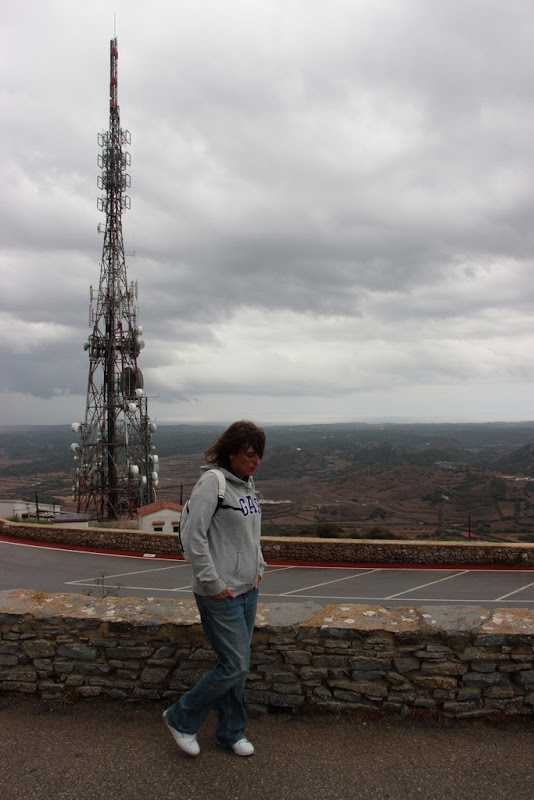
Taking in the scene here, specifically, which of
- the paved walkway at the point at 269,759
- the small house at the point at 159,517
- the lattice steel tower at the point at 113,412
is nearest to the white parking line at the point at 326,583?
the paved walkway at the point at 269,759

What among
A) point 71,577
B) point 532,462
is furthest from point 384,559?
point 532,462

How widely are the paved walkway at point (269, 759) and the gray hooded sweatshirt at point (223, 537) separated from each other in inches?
39.2

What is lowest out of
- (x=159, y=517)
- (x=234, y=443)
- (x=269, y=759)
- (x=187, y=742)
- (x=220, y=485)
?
(x=159, y=517)

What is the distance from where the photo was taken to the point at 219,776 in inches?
103

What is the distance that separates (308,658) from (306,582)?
732 centimetres

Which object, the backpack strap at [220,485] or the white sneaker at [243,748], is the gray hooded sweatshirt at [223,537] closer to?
the backpack strap at [220,485]

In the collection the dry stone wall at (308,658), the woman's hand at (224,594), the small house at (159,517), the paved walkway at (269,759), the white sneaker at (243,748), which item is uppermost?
the woman's hand at (224,594)

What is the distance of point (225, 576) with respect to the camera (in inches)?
107

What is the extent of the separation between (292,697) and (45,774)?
59.3 inches

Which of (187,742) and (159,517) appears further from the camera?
(159,517)

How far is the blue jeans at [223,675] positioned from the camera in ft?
8.92

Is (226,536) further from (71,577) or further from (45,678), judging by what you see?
(71,577)

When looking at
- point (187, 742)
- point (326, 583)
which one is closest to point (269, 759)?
point (187, 742)

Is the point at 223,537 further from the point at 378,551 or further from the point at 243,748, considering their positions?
the point at 378,551
